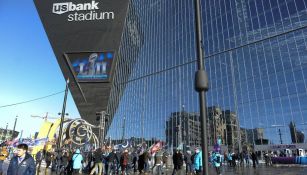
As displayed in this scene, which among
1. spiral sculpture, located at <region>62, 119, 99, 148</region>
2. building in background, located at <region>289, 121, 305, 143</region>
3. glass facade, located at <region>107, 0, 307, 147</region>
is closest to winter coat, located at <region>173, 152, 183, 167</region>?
spiral sculpture, located at <region>62, 119, 99, 148</region>

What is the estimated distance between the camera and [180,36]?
82125mm

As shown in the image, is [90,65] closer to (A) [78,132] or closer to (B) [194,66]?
(A) [78,132]

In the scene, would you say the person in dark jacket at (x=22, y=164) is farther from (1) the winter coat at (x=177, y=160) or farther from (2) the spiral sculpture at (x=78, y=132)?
(2) the spiral sculpture at (x=78, y=132)

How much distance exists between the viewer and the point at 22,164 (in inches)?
235

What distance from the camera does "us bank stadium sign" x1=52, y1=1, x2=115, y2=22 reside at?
1977 inches

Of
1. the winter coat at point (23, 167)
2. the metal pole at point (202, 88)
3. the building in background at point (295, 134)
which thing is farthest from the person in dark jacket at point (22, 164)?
the building in background at point (295, 134)

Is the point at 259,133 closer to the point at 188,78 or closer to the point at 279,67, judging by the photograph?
the point at 279,67

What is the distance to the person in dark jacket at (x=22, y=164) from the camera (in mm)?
5949

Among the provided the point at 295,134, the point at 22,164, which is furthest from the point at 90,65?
the point at 22,164

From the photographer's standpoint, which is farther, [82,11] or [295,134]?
[295,134]

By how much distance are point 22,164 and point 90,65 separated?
144ft

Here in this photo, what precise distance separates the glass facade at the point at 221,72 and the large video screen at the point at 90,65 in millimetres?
12502

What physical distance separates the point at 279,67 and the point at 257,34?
981cm

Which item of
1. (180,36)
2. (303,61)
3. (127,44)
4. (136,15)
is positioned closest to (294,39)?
(303,61)
